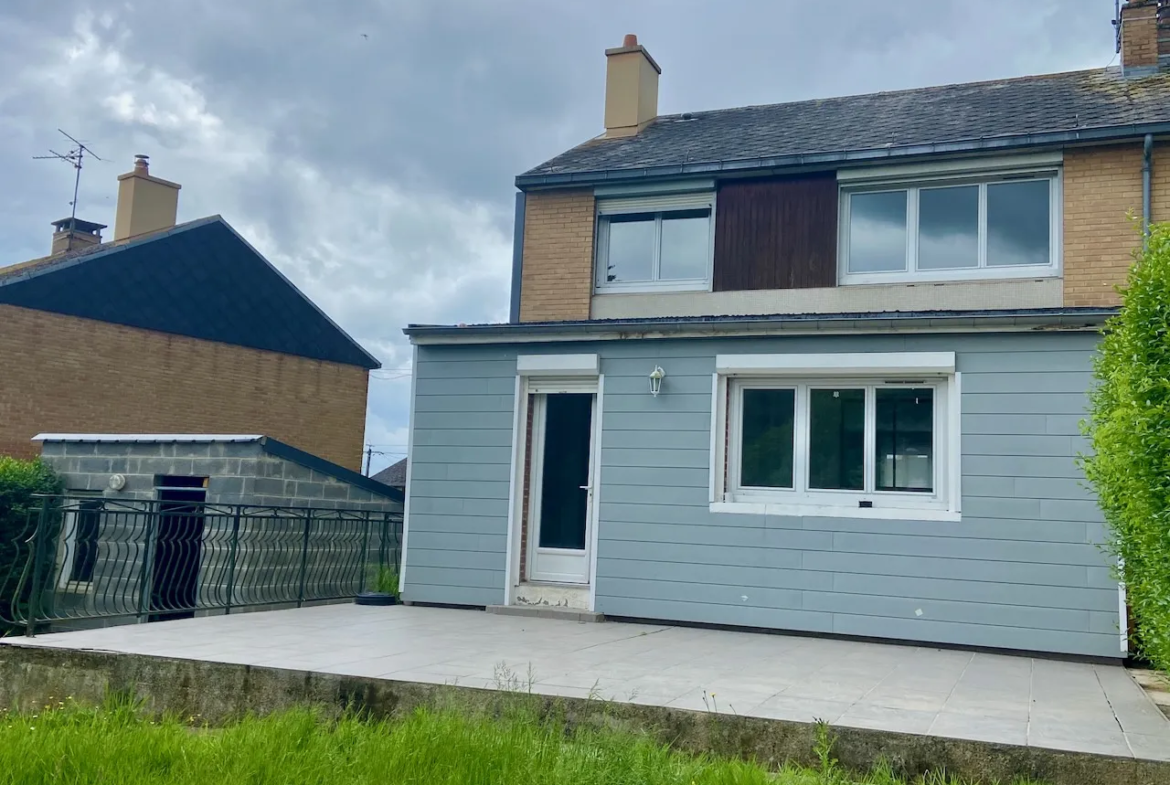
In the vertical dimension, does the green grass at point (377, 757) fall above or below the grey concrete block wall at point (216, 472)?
below

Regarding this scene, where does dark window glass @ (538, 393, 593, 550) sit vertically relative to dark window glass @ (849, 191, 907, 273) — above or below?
below

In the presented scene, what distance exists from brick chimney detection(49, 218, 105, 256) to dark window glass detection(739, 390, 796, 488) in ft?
64.9

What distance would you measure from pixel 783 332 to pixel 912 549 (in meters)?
2.20

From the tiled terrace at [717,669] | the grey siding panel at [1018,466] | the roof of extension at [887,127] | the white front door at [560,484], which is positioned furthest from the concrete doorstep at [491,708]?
the roof of extension at [887,127]

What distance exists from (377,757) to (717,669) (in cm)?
273

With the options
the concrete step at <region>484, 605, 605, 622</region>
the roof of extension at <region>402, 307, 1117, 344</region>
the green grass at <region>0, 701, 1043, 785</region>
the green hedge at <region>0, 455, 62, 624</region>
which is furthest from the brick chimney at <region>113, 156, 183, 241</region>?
the green grass at <region>0, 701, 1043, 785</region>

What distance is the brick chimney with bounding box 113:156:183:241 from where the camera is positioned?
20.6 m

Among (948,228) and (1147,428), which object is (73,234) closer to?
(948,228)

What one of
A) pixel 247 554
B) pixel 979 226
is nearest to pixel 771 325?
pixel 979 226

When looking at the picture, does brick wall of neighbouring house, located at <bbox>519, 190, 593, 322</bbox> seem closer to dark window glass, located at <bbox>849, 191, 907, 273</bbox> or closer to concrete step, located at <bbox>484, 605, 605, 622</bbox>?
dark window glass, located at <bbox>849, 191, 907, 273</bbox>

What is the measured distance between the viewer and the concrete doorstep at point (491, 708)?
4.17 meters

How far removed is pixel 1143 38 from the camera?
11773 mm

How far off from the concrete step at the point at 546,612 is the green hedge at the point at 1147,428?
4.67 meters

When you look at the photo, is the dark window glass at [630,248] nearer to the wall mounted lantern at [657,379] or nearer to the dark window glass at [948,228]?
the wall mounted lantern at [657,379]
